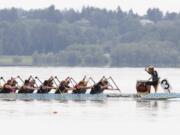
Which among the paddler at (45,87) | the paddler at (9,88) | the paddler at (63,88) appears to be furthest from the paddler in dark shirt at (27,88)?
the paddler at (63,88)

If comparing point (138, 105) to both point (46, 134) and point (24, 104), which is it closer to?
point (24, 104)

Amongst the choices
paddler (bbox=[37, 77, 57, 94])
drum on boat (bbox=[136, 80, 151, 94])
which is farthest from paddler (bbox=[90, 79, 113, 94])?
paddler (bbox=[37, 77, 57, 94])

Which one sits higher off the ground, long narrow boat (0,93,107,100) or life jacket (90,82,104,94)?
life jacket (90,82,104,94)

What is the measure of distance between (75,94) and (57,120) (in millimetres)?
12014

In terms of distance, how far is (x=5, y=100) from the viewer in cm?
5719

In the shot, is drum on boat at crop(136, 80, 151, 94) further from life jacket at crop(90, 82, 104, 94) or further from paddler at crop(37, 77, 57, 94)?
paddler at crop(37, 77, 57, 94)

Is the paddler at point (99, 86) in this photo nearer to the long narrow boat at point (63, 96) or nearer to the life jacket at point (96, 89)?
the life jacket at point (96, 89)

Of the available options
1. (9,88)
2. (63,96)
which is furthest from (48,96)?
(9,88)

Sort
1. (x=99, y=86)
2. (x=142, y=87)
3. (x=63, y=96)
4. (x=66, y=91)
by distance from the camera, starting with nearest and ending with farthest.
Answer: (x=63, y=96)
(x=99, y=86)
(x=66, y=91)
(x=142, y=87)

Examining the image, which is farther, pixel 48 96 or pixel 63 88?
pixel 63 88

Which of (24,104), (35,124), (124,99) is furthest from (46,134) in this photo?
(124,99)

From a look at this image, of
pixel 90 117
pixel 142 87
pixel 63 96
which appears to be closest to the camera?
pixel 90 117

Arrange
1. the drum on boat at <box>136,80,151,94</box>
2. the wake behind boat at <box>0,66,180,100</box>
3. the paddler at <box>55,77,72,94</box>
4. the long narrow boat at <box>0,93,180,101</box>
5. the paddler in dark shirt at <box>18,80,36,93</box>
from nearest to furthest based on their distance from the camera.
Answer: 1. the long narrow boat at <box>0,93,180,101</box>
2. the wake behind boat at <box>0,66,180,100</box>
3. the paddler in dark shirt at <box>18,80,36,93</box>
4. the paddler at <box>55,77,72,94</box>
5. the drum on boat at <box>136,80,151,94</box>

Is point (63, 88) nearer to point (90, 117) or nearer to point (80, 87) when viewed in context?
point (80, 87)
